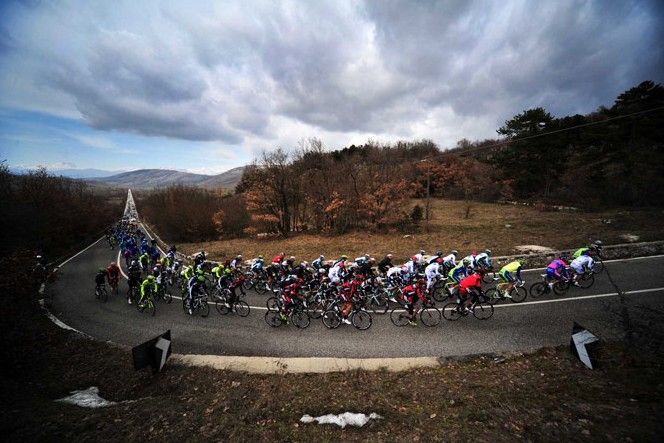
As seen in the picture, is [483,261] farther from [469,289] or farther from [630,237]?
[630,237]

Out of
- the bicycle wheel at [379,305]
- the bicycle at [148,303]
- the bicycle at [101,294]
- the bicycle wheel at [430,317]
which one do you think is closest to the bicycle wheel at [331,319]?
the bicycle wheel at [379,305]

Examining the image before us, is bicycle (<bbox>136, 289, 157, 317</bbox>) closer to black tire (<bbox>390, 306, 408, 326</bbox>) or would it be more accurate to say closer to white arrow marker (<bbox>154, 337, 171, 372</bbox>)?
white arrow marker (<bbox>154, 337, 171, 372</bbox>)

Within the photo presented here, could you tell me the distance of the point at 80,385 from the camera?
25.4 feet

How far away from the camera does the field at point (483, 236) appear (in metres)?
18.2

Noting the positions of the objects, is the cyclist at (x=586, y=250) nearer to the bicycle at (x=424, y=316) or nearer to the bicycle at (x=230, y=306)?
the bicycle at (x=424, y=316)

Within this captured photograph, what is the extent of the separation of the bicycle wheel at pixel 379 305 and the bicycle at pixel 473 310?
2.29m

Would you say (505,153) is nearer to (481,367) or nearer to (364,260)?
(364,260)

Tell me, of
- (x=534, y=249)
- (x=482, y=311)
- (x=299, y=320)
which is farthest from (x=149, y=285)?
(x=534, y=249)

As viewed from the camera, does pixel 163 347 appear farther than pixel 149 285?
No

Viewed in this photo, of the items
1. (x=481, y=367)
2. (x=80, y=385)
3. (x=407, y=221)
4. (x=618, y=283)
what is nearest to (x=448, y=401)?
(x=481, y=367)

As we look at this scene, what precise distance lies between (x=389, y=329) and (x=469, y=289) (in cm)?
320

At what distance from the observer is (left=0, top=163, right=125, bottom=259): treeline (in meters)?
23.2

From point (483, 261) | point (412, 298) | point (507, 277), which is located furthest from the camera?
point (483, 261)

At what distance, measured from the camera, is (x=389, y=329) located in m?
9.95
